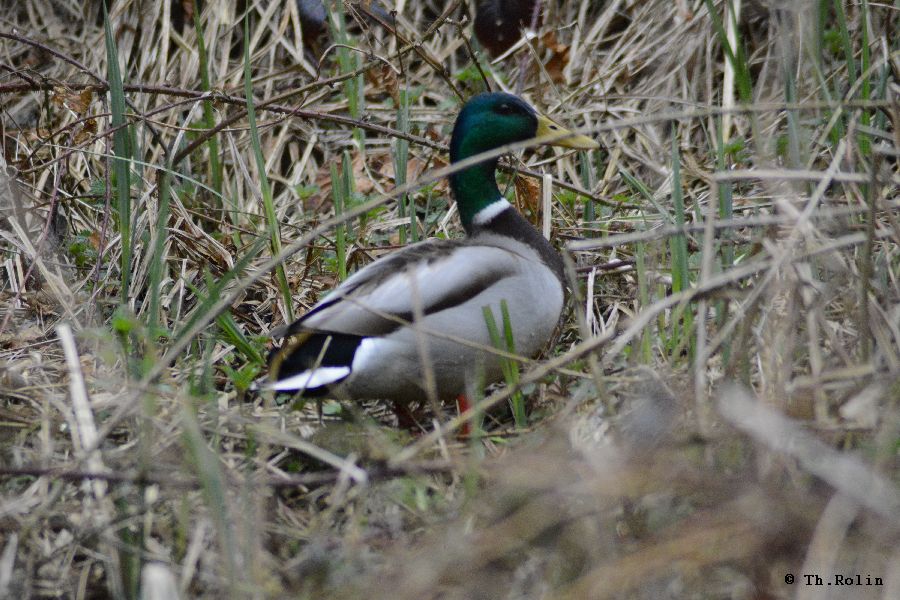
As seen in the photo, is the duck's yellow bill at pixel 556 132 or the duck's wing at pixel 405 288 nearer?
the duck's wing at pixel 405 288

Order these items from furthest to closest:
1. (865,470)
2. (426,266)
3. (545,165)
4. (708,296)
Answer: (545,165), (426,266), (708,296), (865,470)

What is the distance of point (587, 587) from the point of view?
1.87m

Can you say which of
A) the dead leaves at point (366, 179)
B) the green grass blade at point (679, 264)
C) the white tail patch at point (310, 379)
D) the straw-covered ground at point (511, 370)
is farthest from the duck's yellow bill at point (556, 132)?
the white tail patch at point (310, 379)

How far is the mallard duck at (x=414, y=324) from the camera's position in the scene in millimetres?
3061

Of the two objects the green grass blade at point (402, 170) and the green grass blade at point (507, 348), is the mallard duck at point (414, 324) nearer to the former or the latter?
the green grass blade at point (507, 348)

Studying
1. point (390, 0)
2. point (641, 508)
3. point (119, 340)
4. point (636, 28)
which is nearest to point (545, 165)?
point (636, 28)

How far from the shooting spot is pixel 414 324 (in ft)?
9.98

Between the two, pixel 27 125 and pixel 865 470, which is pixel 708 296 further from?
pixel 27 125

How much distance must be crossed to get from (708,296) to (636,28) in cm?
335

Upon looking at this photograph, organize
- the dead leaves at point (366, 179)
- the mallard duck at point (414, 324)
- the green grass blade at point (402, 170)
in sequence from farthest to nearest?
the dead leaves at point (366, 179) < the green grass blade at point (402, 170) < the mallard duck at point (414, 324)

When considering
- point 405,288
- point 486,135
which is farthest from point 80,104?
point 405,288

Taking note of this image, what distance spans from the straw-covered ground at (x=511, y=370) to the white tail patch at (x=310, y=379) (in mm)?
143

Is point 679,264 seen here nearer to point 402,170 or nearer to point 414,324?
point 414,324

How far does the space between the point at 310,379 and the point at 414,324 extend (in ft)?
1.11
